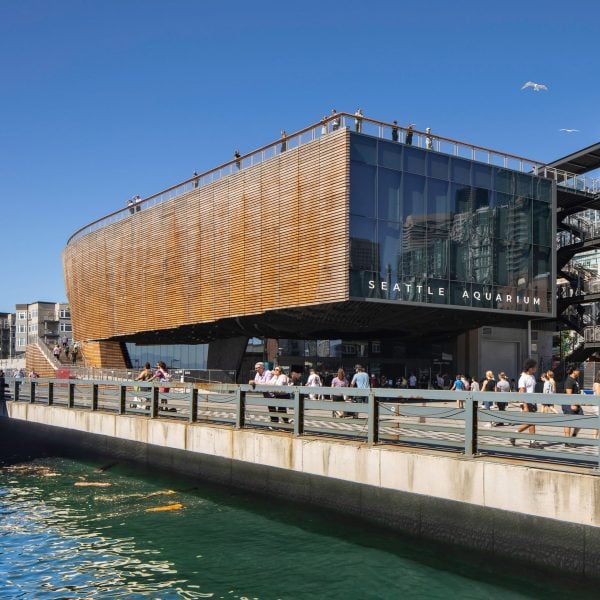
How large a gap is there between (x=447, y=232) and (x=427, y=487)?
2814cm

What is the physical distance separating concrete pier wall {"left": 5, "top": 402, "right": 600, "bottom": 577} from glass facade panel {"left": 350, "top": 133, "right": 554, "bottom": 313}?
759 inches

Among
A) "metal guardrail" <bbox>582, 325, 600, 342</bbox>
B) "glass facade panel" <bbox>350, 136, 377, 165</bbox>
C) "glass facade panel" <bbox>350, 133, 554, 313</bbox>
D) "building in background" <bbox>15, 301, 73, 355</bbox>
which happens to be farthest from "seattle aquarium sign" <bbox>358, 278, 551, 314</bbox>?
"building in background" <bbox>15, 301, 73, 355</bbox>

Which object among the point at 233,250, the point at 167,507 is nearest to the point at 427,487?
the point at 167,507

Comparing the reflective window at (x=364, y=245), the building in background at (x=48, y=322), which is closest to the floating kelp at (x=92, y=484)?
the reflective window at (x=364, y=245)

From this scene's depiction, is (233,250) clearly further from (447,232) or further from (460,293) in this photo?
(460,293)

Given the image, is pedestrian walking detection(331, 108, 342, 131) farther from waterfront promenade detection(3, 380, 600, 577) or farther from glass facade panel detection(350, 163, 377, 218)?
→ waterfront promenade detection(3, 380, 600, 577)

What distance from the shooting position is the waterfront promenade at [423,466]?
32.8 ft

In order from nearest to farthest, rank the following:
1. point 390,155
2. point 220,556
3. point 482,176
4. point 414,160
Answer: point 220,556 → point 390,155 → point 414,160 → point 482,176

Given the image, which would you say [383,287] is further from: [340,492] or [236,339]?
[340,492]

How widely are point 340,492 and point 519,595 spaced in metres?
4.75

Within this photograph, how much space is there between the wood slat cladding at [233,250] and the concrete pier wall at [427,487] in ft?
60.3

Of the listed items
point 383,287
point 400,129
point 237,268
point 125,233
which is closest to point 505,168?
point 400,129

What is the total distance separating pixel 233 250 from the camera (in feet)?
134

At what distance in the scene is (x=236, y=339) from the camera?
163 feet
